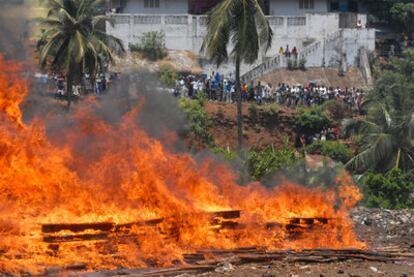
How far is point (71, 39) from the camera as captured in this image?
131 feet

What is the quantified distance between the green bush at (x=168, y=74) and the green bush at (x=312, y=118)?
6486mm

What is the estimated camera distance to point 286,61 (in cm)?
5525

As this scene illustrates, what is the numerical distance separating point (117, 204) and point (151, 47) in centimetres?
3363

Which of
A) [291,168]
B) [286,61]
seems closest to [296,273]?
[291,168]

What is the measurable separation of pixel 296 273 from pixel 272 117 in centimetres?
3045

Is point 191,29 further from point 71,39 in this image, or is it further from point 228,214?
point 228,214

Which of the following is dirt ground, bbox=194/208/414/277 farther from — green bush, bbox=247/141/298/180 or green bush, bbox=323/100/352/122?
green bush, bbox=323/100/352/122

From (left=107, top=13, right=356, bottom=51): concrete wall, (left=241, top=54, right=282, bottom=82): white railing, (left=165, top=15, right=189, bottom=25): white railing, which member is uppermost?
(left=165, top=15, right=189, bottom=25): white railing

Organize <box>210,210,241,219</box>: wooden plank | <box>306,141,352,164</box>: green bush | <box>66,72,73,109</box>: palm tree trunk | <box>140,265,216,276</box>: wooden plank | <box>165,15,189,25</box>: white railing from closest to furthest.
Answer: <box>140,265,216,276</box>: wooden plank < <box>210,210,241,219</box>: wooden plank < <box>66,72,73,109</box>: palm tree trunk < <box>306,141,352,164</box>: green bush < <box>165,15,189,25</box>: white railing

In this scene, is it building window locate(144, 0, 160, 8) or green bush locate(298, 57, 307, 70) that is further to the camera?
building window locate(144, 0, 160, 8)

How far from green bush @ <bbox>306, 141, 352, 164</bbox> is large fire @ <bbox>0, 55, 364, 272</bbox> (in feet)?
67.6

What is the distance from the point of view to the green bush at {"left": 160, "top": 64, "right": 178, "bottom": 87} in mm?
46853

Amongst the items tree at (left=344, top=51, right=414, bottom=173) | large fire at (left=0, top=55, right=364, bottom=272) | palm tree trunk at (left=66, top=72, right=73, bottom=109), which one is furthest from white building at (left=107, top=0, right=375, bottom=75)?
large fire at (left=0, top=55, right=364, bottom=272)

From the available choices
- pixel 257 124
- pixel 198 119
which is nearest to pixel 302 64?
pixel 257 124
